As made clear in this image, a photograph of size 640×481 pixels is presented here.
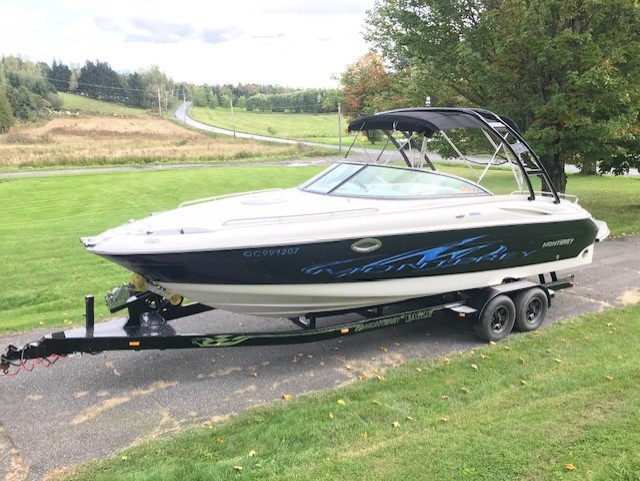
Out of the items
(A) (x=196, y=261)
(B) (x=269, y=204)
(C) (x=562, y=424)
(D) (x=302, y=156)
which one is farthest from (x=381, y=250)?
(D) (x=302, y=156)

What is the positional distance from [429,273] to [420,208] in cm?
67

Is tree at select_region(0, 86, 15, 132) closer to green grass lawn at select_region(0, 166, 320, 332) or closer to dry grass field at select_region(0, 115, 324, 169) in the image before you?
dry grass field at select_region(0, 115, 324, 169)

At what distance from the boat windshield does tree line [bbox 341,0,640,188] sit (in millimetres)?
5501

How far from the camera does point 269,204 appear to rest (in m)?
5.32

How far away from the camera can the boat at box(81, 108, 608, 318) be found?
449 centimetres

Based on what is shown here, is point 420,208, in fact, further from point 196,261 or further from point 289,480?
point 289,480

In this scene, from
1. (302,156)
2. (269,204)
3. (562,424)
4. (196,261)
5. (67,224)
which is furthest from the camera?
(302,156)

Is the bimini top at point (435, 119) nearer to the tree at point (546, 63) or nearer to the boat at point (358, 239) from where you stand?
the boat at point (358, 239)

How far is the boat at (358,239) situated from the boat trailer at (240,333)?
20 centimetres

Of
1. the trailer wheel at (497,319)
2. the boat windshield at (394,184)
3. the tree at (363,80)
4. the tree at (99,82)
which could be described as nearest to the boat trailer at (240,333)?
the trailer wheel at (497,319)

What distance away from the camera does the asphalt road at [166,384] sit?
3877mm

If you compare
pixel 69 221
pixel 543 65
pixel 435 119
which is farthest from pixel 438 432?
pixel 69 221

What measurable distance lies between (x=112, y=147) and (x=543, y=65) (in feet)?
134

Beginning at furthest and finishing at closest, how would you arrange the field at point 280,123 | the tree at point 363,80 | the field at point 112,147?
the field at point 280,123 < the field at point 112,147 < the tree at point 363,80
